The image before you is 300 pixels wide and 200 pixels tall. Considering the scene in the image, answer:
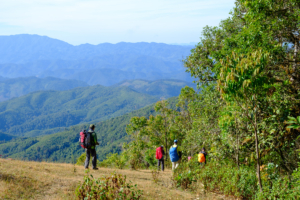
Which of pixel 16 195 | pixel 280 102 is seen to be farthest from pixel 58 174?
pixel 280 102

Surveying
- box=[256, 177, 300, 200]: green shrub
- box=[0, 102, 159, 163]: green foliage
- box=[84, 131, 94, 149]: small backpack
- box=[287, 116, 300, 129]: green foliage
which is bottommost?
box=[0, 102, 159, 163]: green foliage

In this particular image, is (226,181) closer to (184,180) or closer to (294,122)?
(184,180)

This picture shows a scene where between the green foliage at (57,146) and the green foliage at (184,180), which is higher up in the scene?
the green foliage at (184,180)

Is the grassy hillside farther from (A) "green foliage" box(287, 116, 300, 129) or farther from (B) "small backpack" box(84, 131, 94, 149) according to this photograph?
(A) "green foliage" box(287, 116, 300, 129)

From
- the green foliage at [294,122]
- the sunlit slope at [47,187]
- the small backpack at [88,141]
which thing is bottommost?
the sunlit slope at [47,187]

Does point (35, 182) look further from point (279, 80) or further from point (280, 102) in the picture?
point (279, 80)

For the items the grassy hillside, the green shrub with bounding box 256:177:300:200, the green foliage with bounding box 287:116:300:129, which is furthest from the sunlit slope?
the grassy hillside

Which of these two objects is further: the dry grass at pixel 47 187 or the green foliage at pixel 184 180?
the green foliage at pixel 184 180

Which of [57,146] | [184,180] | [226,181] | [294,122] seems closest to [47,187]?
[184,180]

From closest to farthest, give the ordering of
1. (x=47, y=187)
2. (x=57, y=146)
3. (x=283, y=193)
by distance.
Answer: (x=283, y=193) < (x=47, y=187) < (x=57, y=146)

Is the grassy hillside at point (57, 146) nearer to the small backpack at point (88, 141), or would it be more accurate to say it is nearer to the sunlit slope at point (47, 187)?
the small backpack at point (88, 141)

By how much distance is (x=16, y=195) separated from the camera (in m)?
6.40

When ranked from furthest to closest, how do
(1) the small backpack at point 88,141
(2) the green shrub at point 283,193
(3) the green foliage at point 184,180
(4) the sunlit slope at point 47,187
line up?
(1) the small backpack at point 88,141
(3) the green foliage at point 184,180
(4) the sunlit slope at point 47,187
(2) the green shrub at point 283,193

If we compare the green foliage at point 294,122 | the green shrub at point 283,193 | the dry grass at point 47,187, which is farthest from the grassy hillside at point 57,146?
the green foliage at point 294,122
